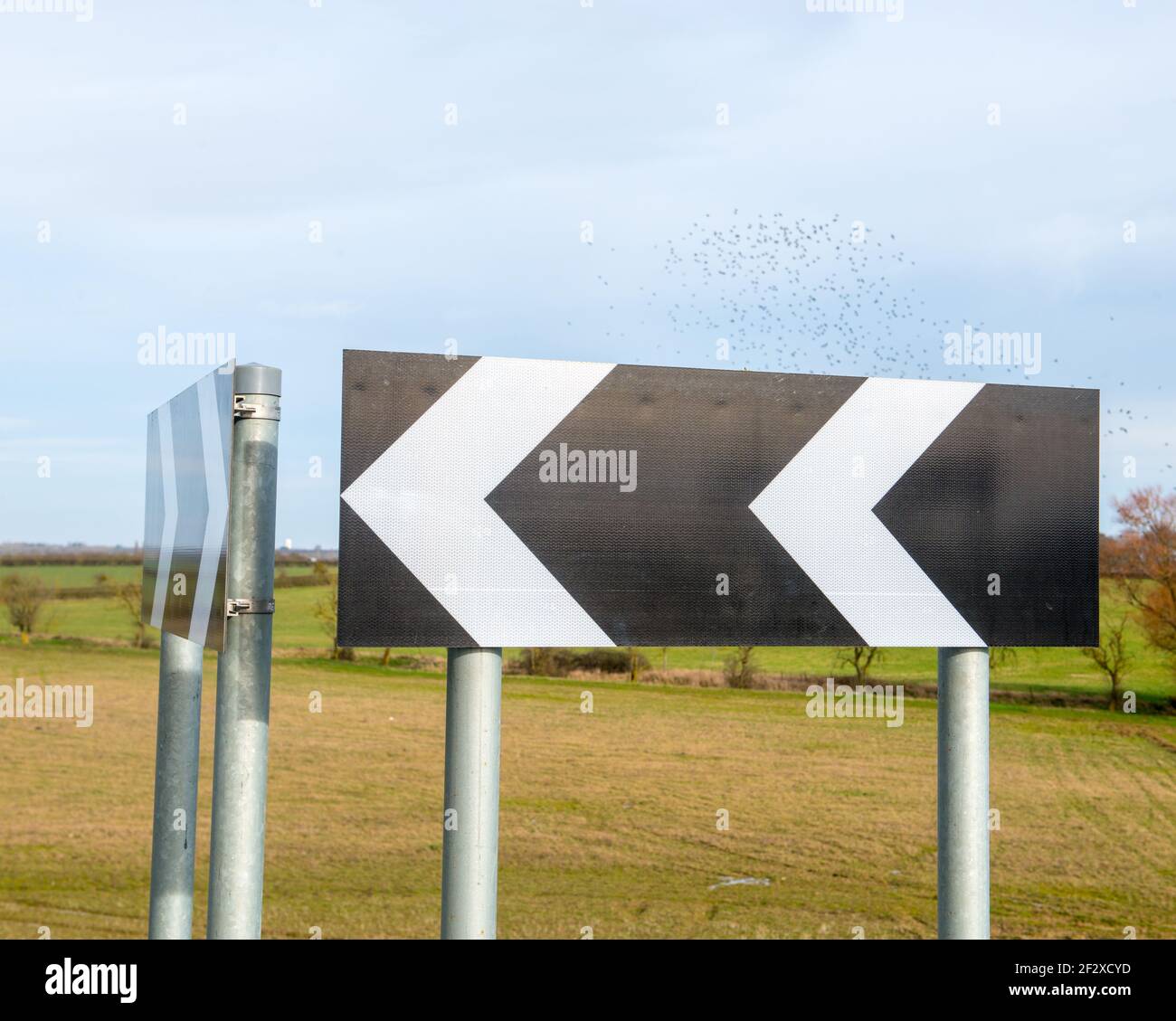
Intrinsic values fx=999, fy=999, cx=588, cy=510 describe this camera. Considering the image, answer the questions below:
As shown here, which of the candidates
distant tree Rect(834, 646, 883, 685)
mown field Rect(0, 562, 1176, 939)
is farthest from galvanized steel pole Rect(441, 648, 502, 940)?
distant tree Rect(834, 646, 883, 685)

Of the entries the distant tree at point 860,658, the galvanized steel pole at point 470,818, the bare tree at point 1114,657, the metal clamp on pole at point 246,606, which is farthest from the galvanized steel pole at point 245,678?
the bare tree at point 1114,657

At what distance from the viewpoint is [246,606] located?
6.98ft

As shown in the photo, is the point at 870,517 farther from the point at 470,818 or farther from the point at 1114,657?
the point at 1114,657

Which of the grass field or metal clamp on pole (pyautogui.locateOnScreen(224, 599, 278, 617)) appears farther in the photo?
the grass field

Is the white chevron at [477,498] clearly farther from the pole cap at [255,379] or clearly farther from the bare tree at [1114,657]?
the bare tree at [1114,657]

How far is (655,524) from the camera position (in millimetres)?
2367

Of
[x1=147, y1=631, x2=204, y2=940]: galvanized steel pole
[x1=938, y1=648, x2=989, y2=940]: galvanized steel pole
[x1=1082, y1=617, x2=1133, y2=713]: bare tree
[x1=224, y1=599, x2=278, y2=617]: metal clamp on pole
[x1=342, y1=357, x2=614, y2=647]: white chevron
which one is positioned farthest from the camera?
[x1=1082, y1=617, x2=1133, y2=713]: bare tree

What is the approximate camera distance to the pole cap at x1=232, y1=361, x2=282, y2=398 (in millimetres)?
2160

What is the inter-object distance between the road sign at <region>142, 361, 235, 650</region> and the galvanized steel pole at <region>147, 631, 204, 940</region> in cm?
13

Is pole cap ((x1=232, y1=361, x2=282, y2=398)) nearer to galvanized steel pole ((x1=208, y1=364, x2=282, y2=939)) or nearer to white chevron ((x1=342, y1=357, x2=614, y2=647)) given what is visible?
galvanized steel pole ((x1=208, y1=364, x2=282, y2=939))

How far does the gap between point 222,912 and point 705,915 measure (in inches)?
382

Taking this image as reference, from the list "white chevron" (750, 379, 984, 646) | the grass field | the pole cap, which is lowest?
the grass field

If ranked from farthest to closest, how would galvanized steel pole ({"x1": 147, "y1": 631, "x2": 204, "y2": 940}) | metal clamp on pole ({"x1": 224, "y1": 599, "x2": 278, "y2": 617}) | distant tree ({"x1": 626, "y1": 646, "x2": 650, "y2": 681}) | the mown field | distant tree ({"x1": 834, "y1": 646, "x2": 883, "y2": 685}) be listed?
1. distant tree ({"x1": 626, "y1": 646, "x2": 650, "y2": 681})
2. distant tree ({"x1": 834, "y1": 646, "x2": 883, "y2": 685})
3. the mown field
4. galvanized steel pole ({"x1": 147, "y1": 631, "x2": 204, "y2": 940})
5. metal clamp on pole ({"x1": 224, "y1": 599, "x2": 278, "y2": 617})
